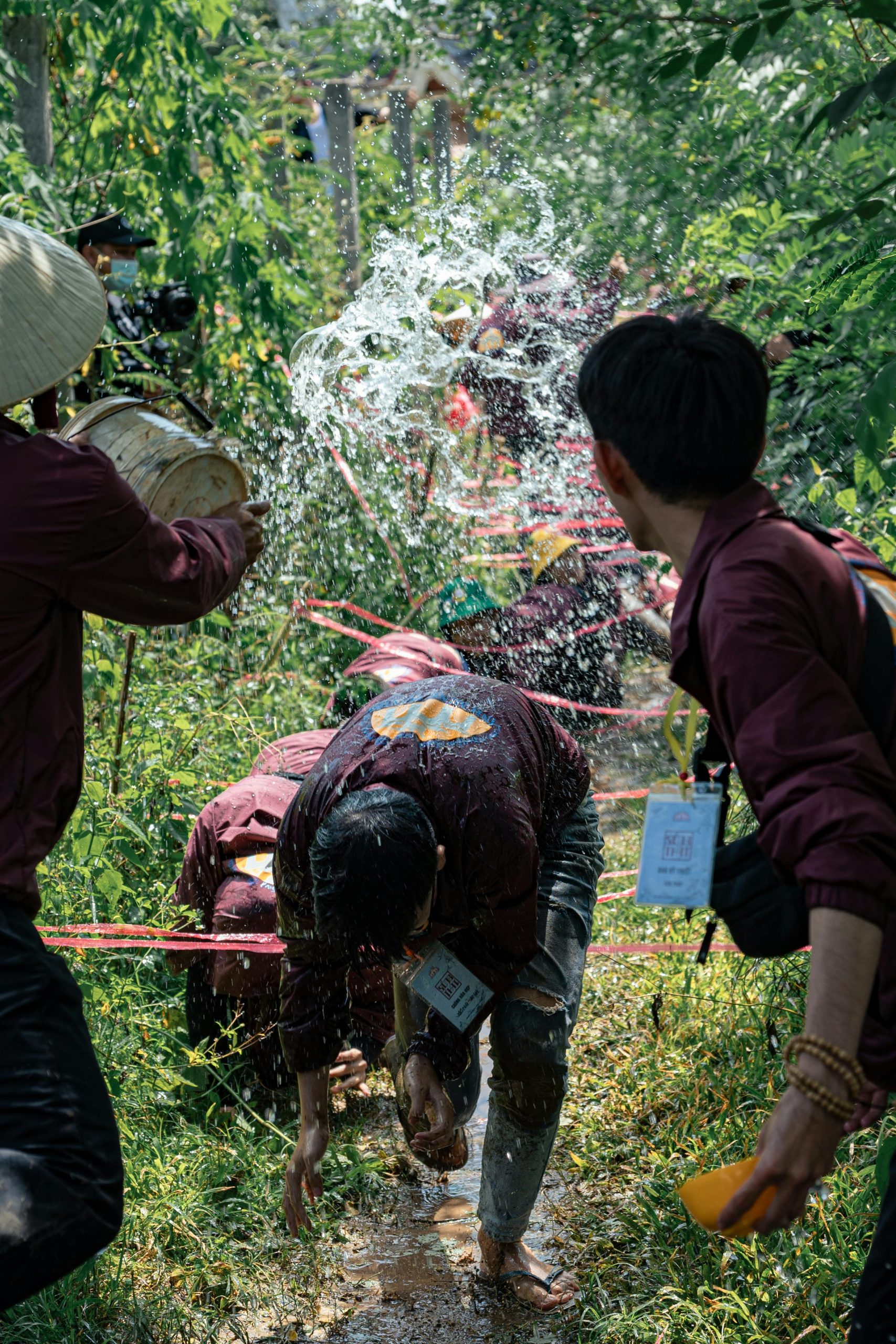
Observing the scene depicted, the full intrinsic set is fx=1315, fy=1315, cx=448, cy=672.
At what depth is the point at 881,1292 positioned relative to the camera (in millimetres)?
1573

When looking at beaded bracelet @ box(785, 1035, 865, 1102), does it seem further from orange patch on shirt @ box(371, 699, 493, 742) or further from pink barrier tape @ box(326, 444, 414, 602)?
pink barrier tape @ box(326, 444, 414, 602)

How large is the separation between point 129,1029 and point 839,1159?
Result: 174 cm

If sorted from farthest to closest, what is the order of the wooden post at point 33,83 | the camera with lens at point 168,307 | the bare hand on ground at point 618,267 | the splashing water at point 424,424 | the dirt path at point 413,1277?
the bare hand on ground at point 618,267 → the splashing water at point 424,424 → the camera with lens at point 168,307 → the wooden post at point 33,83 → the dirt path at point 413,1277

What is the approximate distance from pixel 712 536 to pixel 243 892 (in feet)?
7.49

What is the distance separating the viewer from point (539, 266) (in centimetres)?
834

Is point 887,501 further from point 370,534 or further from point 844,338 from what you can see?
point 370,534

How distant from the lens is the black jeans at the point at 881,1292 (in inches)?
61.7

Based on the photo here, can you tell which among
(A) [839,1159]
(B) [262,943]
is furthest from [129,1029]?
(A) [839,1159]

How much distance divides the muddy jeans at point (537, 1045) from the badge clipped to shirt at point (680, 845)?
1211mm

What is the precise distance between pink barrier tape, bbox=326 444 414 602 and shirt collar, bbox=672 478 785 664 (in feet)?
15.6

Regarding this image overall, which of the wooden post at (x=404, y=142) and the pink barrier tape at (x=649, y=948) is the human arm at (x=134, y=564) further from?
the wooden post at (x=404, y=142)

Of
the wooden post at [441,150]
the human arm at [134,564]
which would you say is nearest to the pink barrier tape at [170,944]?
the human arm at [134,564]

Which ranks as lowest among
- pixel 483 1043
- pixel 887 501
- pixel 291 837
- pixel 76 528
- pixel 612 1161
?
pixel 483 1043

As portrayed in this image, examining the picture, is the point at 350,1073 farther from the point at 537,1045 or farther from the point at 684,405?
the point at 684,405
